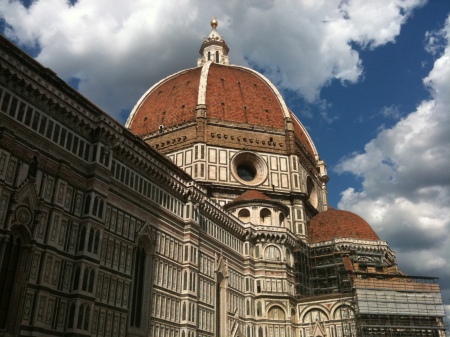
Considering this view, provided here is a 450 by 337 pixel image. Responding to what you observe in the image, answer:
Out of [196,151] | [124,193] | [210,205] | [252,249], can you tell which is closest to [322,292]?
[252,249]

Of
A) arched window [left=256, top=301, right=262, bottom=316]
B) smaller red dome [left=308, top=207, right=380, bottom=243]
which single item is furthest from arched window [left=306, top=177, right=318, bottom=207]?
arched window [left=256, top=301, right=262, bottom=316]

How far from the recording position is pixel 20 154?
24172 millimetres

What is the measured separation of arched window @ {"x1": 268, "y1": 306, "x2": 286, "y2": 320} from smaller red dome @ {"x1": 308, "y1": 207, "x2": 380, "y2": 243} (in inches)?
435

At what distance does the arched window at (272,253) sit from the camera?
46500 millimetres

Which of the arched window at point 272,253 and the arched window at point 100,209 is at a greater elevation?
the arched window at point 272,253

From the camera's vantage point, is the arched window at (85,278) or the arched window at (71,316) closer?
the arched window at (71,316)

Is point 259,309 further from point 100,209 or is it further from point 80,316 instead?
point 80,316

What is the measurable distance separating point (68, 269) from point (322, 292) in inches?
1192

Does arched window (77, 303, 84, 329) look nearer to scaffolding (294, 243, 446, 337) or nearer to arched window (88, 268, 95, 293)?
arched window (88, 268, 95, 293)

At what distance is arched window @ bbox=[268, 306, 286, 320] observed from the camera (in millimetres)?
44131

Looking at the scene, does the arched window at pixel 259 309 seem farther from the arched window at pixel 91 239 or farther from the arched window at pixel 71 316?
the arched window at pixel 71 316

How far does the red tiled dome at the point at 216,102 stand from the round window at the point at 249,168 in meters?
3.95

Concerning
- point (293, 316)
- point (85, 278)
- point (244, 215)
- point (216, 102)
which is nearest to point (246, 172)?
point (216, 102)

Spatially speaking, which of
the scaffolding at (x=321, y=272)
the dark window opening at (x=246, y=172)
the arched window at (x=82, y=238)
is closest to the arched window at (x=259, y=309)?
the scaffolding at (x=321, y=272)
